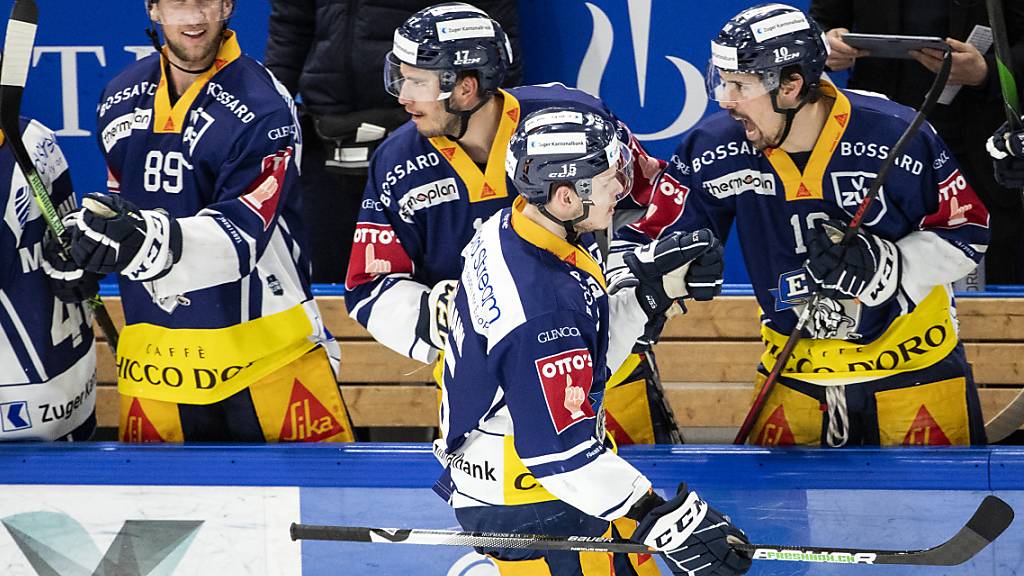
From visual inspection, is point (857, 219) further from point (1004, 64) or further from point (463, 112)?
point (463, 112)

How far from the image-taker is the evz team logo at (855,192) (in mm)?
3275

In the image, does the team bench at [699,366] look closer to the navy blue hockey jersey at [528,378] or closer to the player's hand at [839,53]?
the player's hand at [839,53]

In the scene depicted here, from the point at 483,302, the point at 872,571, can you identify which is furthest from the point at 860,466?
the point at 483,302

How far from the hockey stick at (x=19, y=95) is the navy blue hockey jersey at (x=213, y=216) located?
0.64 feet

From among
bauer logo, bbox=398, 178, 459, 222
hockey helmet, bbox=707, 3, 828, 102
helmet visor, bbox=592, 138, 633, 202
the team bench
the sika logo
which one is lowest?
the team bench

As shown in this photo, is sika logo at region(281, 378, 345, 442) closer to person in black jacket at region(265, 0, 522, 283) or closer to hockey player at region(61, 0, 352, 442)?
hockey player at region(61, 0, 352, 442)

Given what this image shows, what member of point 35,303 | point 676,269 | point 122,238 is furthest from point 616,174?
point 35,303

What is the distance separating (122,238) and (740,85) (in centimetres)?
140

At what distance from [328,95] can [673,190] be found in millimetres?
1449

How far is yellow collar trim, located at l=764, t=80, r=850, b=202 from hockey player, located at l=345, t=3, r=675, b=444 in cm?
45

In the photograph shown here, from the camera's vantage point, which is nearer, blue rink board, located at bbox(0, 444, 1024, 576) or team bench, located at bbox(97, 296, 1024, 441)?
blue rink board, located at bbox(0, 444, 1024, 576)

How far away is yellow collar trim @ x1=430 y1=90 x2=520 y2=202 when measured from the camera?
10.9 ft

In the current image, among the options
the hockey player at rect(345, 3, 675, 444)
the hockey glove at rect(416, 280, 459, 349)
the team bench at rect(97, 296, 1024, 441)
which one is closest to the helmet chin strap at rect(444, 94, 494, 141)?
the hockey player at rect(345, 3, 675, 444)

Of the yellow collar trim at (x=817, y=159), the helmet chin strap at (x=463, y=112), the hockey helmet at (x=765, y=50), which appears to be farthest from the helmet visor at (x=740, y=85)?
the helmet chin strap at (x=463, y=112)
